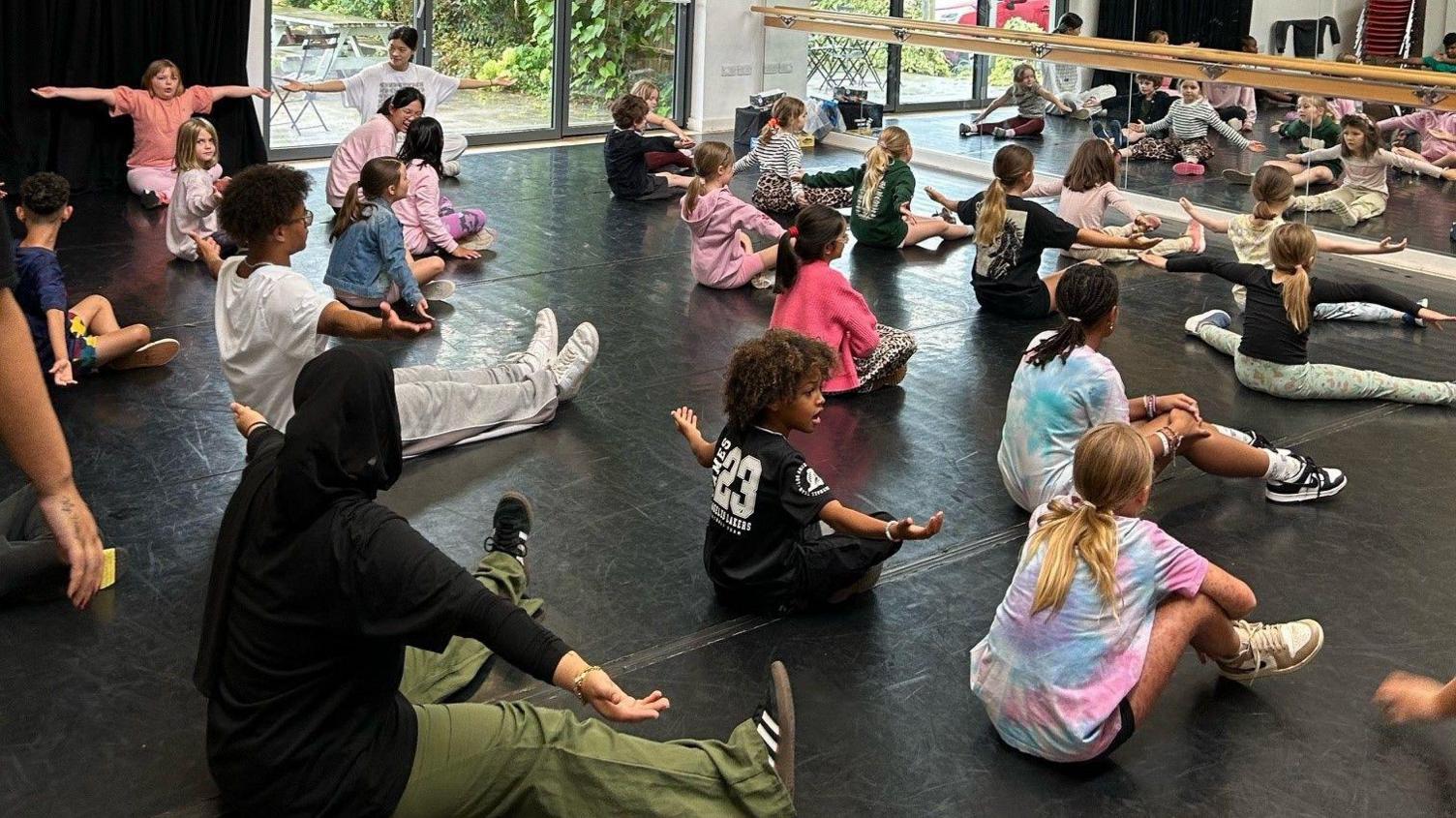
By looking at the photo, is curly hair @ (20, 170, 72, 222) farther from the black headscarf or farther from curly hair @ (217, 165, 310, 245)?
the black headscarf

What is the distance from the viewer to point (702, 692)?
11.4 feet

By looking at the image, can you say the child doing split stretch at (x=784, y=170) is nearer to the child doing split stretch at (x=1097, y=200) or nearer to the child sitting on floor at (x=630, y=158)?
the child sitting on floor at (x=630, y=158)

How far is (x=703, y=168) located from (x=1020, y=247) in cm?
Answer: 170

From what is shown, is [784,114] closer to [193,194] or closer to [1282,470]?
[193,194]

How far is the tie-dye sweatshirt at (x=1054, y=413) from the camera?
4180 mm

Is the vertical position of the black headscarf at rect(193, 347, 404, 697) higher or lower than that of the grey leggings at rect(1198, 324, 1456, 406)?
higher

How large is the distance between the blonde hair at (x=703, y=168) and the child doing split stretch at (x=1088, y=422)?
119 inches

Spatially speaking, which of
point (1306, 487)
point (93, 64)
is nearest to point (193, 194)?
point (93, 64)

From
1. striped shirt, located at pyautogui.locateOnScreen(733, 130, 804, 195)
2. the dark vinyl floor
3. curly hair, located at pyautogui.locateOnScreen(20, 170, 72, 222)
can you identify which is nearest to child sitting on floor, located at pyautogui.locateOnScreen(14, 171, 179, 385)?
curly hair, located at pyautogui.locateOnScreen(20, 170, 72, 222)

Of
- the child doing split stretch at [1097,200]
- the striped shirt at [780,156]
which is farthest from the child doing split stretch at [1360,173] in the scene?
the striped shirt at [780,156]

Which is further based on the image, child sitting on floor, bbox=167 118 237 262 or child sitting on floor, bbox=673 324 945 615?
child sitting on floor, bbox=167 118 237 262

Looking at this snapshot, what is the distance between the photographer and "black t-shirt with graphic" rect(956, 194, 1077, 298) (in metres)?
6.57

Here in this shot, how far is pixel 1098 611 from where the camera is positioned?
3.01 metres

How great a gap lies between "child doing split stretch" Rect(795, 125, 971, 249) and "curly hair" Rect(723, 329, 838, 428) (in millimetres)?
4306
